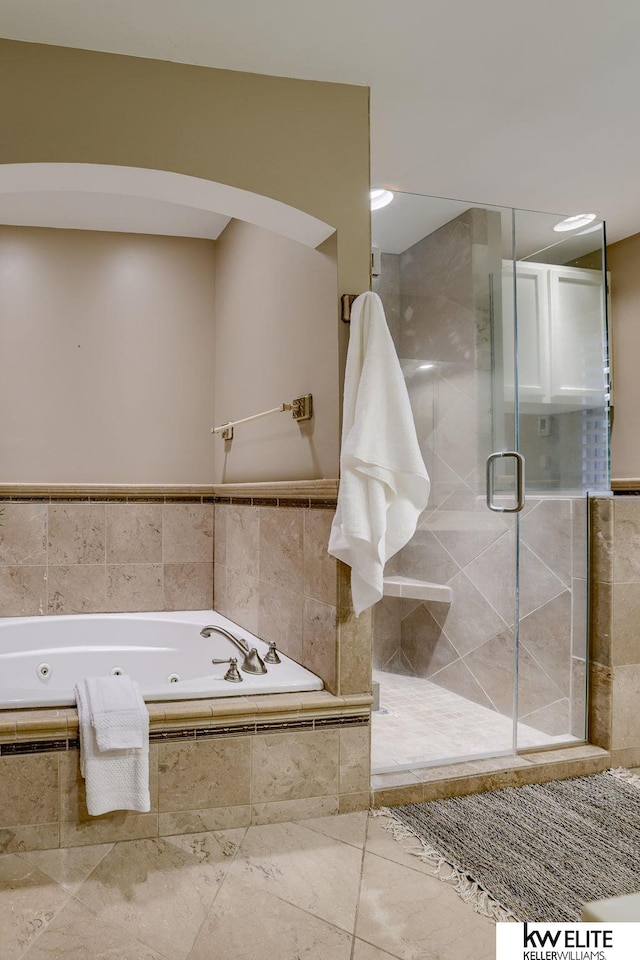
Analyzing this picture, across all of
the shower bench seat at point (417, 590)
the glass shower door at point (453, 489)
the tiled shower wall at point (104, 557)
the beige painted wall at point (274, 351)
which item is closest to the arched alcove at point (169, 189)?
the beige painted wall at point (274, 351)

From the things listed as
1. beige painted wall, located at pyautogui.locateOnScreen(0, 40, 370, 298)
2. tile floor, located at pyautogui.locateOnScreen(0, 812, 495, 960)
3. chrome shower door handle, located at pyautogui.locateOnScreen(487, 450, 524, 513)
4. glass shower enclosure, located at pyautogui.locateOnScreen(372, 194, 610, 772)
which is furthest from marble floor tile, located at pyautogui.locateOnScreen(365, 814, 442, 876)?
beige painted wall, located at pyautogui.locateOnScreen(0, 40, 370, 298)

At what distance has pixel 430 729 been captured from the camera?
2887 mm

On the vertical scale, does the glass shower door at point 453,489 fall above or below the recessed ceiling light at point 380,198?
below

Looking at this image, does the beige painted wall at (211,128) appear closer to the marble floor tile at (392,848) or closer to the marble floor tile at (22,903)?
the marble floor tile at (392,848)

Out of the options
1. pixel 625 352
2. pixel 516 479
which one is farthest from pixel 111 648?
pixel 625 352

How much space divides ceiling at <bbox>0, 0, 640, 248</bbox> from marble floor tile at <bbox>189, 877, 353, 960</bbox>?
8.03ft

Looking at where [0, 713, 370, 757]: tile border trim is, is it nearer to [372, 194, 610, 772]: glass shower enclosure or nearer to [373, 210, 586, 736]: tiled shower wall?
[372, 194, 610, 772]: glass shower enclosure

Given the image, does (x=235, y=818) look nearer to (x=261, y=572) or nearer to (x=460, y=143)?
(x=261, y=572)

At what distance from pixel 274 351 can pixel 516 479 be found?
114cm

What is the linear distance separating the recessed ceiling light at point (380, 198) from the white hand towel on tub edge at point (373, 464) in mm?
582

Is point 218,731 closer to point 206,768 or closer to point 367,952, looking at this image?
point 206,768

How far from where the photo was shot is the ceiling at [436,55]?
81.6 inches

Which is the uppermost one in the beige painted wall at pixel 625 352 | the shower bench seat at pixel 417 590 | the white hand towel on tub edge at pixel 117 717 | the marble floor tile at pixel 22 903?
the beige painted wall at pixel 625 352

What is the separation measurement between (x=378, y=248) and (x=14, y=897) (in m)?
2.40
